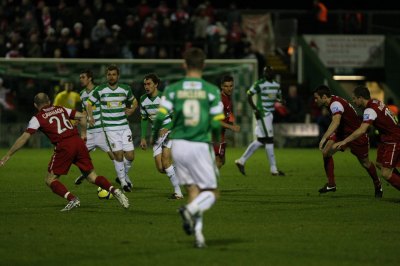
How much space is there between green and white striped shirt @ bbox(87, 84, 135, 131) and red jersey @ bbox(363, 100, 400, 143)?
459 cm

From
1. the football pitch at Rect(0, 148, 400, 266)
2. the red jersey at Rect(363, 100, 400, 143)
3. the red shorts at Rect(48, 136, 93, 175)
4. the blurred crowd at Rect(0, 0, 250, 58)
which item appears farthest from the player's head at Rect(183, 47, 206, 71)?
the blurred crowd at Rect(0, 0, 250, 58)

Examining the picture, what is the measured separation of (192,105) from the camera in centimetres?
977

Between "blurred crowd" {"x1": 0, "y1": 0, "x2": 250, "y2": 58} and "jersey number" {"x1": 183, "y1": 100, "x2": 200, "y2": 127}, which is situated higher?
"jersey number" {"x1": 183, "y1": 100, "x2": 200, "y2": 127}

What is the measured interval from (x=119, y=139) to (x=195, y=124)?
7057 mm

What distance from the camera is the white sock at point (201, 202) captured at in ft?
30.8

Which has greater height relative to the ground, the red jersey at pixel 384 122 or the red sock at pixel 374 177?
the red jersey at pixel 384 122

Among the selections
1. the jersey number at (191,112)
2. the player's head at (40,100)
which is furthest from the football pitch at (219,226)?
the player's head at (40,100)

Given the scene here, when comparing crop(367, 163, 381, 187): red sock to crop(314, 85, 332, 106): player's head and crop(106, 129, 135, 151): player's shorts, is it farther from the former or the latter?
crop(106, 129, 135, 151): player's shorts

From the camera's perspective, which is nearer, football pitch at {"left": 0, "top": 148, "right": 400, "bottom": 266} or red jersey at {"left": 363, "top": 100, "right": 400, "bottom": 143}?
football pitch at {"left": 0, "top": 148, "right": 400, "bottom": 266}

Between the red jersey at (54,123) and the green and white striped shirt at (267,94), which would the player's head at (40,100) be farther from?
the green and white striped shirt at (267,94)

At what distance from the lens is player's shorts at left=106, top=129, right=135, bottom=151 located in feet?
54.5

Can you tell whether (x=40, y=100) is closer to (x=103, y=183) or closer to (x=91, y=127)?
(x=103, y=183)

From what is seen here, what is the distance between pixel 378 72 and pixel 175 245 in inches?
1032

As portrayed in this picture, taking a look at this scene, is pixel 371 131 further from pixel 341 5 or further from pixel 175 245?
pixel 175 245
